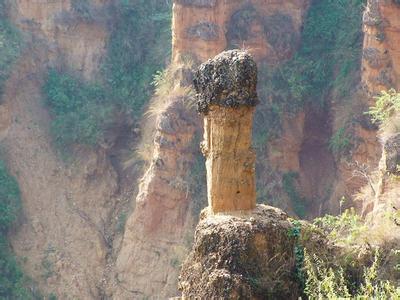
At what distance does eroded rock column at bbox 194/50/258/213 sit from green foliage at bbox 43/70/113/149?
12532mm

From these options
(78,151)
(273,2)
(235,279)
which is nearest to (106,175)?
(78,151)

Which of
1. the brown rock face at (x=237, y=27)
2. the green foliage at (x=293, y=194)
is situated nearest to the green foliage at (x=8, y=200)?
the brown rock face at (x=237, y=27)

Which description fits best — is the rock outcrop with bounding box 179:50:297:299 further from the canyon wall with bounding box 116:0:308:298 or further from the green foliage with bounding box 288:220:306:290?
the canyon wall with bounding box 116:0:308:298

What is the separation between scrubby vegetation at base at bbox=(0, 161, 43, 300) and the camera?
18297mm

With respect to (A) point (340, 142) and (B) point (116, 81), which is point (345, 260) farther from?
(B) point (116, 81)

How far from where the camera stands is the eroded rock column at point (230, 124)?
29.0 feet

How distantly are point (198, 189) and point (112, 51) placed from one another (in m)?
6.32

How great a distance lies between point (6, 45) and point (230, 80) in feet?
46.8

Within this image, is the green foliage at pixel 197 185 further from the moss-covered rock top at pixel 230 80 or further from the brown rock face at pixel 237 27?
the moss-covered rock top at pixel 230 80

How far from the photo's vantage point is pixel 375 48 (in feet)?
56.3

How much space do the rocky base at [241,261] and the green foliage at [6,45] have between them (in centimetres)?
1420

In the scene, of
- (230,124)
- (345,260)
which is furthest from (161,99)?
(345,260)

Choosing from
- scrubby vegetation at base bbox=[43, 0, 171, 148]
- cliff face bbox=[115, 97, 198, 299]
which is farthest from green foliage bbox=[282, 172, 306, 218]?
scrubby vegetation at base bbox=[43, 0, 171, 148]

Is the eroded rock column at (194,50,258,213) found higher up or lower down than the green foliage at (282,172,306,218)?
higher up
